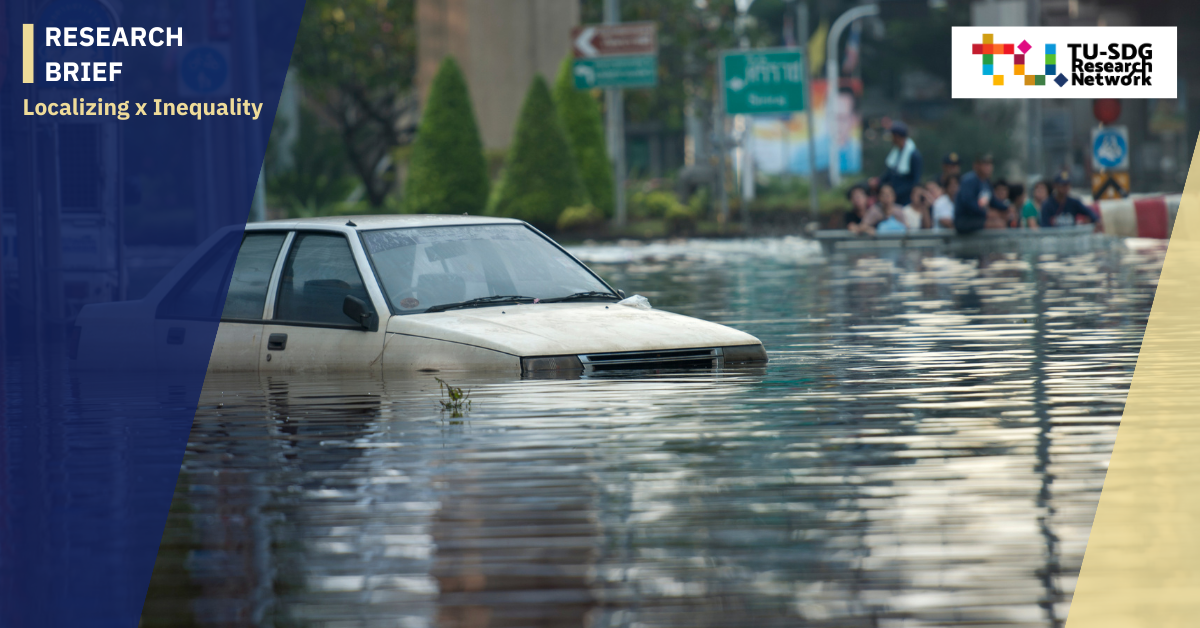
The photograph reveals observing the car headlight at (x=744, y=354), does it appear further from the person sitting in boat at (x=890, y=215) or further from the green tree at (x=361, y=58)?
Answer: the green tree at (x=361, y=58)

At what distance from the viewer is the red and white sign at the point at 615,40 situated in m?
39.7

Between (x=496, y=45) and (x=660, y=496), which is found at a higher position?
(x=496, y=45)

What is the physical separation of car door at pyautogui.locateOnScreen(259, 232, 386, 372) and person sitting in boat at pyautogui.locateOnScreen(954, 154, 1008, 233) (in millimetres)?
16474

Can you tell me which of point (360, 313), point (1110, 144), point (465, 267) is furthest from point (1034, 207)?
point (360, 313)

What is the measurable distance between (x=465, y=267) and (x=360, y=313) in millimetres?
774

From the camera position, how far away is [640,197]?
43.8 m

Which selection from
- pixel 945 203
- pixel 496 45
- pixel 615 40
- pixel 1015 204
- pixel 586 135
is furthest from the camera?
pixel 586 135

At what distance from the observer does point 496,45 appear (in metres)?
42.7

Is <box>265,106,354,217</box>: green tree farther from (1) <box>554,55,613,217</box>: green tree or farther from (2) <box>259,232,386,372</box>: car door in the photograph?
(2) <box>259,232,386,372</box>: car door

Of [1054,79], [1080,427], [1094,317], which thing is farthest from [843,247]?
[1080,427]

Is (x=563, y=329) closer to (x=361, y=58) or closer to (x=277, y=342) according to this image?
(x=277, y=342)

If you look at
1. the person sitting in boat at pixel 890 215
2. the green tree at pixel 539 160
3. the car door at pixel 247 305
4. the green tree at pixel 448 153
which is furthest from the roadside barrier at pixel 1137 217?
the car door at pixel 247 305

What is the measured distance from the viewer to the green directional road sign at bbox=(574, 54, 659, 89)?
131ft

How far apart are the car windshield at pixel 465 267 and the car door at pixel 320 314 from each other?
15cm
